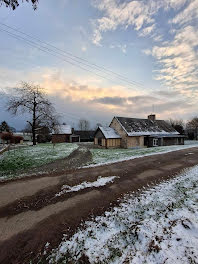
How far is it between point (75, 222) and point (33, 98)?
2485 cm

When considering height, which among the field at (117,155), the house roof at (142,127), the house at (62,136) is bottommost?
the field at (117,155)

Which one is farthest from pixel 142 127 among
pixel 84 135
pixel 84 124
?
pixel 84 124

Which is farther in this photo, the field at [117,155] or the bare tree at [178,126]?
the bare tree at [178,126]

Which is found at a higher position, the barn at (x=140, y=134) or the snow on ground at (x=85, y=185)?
the barn at (x=140, y=134)

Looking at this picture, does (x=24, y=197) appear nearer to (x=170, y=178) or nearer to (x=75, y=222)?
(x=75, y=222)

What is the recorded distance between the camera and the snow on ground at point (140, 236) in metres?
2.50

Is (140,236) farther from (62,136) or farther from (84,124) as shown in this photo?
(84,124)

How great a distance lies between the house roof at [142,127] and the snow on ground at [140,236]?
19784 mm

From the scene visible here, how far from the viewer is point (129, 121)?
2720cm

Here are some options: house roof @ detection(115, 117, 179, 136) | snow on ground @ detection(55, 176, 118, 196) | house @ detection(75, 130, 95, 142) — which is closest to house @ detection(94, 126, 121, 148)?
house roof @ detection(115, 117, 179, 136)

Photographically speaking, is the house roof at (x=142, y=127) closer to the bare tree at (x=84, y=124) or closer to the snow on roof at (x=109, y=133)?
the snow on roof at (x=109, y=133)

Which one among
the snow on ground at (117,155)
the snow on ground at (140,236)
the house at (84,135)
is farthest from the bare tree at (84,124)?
the snow on ground at (140,236)

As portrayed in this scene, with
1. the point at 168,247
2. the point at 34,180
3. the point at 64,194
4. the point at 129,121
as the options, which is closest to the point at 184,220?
the point at 168,247

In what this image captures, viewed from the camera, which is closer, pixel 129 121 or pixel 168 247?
pixel 168 247
